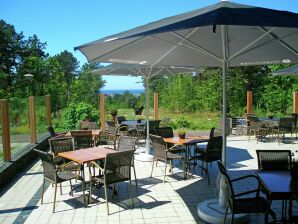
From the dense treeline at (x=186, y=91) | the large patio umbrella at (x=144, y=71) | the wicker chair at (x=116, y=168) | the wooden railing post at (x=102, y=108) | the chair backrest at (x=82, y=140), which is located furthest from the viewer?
the dense treeline at (x=186, y=91)

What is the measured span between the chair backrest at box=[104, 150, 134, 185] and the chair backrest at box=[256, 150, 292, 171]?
196 centimetres

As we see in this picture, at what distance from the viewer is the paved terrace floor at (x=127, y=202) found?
196 inches

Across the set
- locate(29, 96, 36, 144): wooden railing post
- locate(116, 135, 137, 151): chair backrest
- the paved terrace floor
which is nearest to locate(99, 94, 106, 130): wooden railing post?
locate(29, 96, 36, 144): wooden railing post

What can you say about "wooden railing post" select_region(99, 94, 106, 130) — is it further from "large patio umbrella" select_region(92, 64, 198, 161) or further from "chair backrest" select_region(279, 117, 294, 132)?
"chair backrest" select_region(279, 117, 294, 132)

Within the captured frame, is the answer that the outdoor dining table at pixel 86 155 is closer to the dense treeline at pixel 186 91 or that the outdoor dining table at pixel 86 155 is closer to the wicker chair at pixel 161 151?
the wicker chair at pixel 161 151

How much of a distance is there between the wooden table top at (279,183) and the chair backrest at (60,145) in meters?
3.79

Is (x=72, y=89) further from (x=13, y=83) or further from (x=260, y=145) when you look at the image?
(x=260, y=145)

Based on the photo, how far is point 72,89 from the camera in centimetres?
2827

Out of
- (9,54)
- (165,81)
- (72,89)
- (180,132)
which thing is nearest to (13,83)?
(9,54)

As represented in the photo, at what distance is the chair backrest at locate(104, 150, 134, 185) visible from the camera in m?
5.19

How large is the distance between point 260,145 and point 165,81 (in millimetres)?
12856

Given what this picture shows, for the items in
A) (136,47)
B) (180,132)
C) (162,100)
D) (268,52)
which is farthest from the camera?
(162,100)

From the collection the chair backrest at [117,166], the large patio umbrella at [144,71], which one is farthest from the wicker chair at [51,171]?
the large patio umbrella at [144,71]

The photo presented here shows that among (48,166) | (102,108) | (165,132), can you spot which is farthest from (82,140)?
(102,108)
